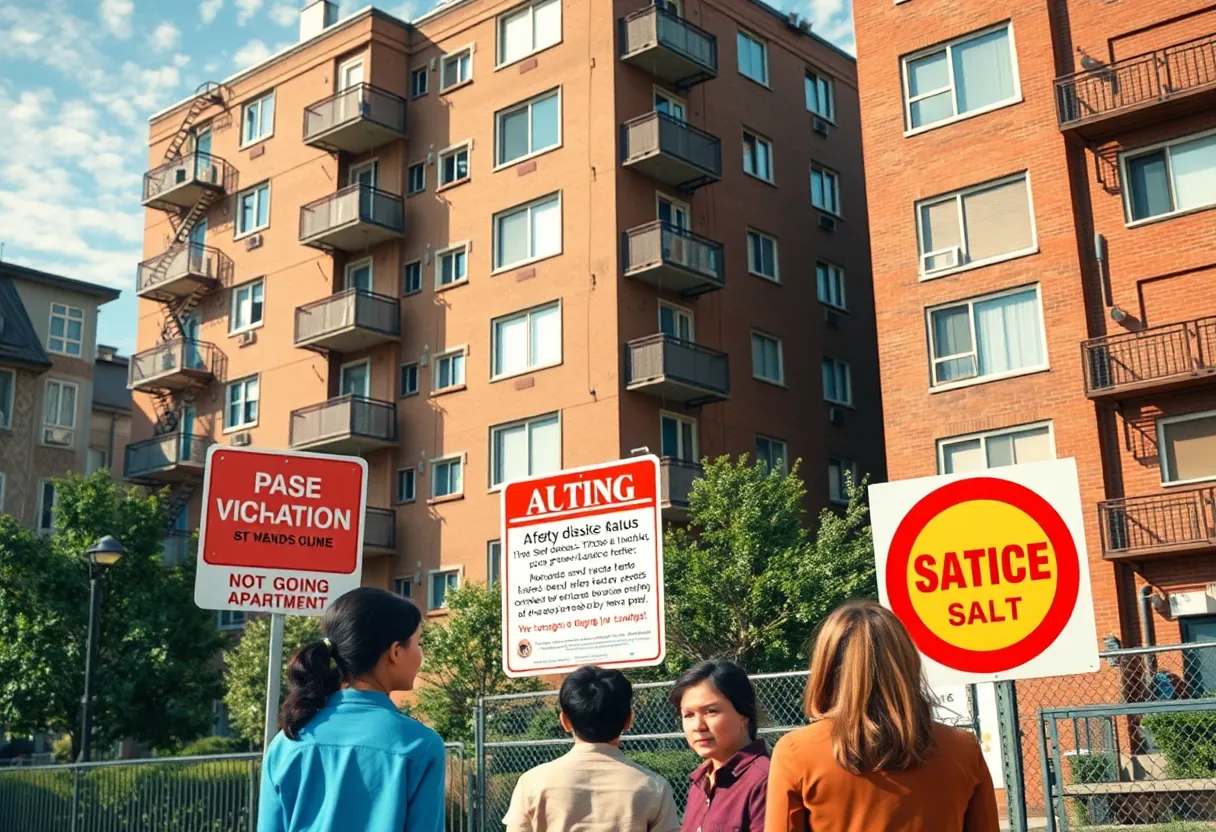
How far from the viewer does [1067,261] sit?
28281mm

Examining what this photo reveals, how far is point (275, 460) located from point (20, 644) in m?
26.9

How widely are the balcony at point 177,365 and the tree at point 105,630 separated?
940 centimetres

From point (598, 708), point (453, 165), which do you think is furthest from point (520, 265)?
point (598, 708)

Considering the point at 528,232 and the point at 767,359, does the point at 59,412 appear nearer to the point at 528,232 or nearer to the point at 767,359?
the point at 528,232

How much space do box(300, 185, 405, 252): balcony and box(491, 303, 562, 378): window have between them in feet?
17.0

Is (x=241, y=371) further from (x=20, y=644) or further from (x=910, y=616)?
(x=910, y=616)

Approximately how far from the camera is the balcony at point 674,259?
34.4 meters

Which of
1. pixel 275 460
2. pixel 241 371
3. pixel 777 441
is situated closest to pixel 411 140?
pixel 241 371

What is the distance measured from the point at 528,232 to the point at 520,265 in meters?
0.97

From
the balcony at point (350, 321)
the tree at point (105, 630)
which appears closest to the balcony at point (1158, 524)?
the balcony at point (350, 321)

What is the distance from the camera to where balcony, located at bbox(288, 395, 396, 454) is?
38688mm

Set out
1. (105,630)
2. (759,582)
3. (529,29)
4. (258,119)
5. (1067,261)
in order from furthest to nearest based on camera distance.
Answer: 1. (258,119)
2. (529,29)
3. (105,630)
4. (1067,261)
5. (759,582)

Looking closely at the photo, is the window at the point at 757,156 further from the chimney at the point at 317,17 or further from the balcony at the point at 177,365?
Result: the balcony at the point at 177,365

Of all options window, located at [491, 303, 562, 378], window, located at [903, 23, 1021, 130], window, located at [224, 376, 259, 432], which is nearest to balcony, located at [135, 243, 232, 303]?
window, located at [224, 376, 259, 432]
